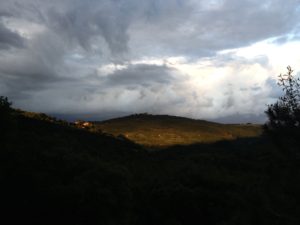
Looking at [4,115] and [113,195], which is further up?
[4,115]

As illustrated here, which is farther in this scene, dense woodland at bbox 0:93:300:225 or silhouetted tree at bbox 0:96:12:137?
silhouetted tree at bbox 0:96:12:137

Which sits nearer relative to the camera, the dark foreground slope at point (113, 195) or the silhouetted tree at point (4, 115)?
the dark foreground slope at point (113, 195)

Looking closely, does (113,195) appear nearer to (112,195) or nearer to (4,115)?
(112,195)

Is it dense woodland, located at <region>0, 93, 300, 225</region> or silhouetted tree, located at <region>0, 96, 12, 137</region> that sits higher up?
silhouetted tree, located at <region>0, 96, 12, 137</region>

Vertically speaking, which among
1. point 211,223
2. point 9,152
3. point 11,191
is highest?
point 9,152

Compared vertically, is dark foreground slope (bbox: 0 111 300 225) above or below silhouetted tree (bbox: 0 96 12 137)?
below

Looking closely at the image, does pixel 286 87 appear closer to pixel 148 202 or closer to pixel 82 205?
pixel 148 202

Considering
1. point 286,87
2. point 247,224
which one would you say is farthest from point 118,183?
point 286,87

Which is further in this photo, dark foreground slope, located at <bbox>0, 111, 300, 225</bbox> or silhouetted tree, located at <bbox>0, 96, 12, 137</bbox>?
silhouetted tree, located at <bbox>0, 96, 12, 137</bbox>

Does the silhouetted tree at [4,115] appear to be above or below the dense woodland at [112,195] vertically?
above

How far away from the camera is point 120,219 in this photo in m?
30.6

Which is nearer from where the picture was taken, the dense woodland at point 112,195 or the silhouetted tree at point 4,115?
the dense woodland at point 112,195

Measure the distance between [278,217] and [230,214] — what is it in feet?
14.6

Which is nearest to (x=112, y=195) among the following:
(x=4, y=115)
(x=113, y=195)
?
(x=113, y=195)
